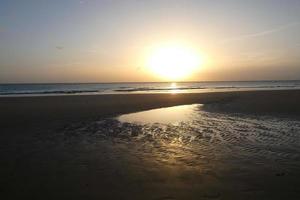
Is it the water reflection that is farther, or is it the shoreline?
the shoreline

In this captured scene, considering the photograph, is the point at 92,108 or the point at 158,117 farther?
the point at 92,108

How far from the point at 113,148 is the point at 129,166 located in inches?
98.1

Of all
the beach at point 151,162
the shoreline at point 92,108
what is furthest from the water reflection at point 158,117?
the beach at point 151,162

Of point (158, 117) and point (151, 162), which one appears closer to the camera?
point (151, 162)

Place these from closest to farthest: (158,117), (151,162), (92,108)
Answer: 1. (151,162)
2. (158,117)
3. (92,108)

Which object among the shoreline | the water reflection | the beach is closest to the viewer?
the beach

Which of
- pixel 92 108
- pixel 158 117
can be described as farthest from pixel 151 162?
pixel 92 108

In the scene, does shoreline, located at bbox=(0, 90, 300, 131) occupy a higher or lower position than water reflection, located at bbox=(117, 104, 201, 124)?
higher

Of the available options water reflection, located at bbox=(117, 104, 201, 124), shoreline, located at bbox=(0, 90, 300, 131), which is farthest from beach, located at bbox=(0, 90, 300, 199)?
shoreline, located at bbox=(0, 90, 300, 131)

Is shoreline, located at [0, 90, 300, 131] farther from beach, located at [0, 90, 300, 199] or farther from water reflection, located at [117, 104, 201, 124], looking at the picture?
beach, located at [0, 90, 300, 199]

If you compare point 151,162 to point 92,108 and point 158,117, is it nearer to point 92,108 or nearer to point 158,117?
point 158,117

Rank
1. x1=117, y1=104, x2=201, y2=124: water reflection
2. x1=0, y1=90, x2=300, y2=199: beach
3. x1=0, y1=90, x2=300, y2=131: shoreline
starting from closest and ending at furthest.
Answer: x1=0, y1=90, x2=300, y2=199: beach < x1=117, y1=104, x2=201, y2=124: water reflection < x1=0, y1=90, x2=300, y2=131: shoreline

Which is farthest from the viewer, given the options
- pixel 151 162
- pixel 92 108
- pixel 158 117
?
pixel 92 108

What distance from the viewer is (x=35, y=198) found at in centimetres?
619
